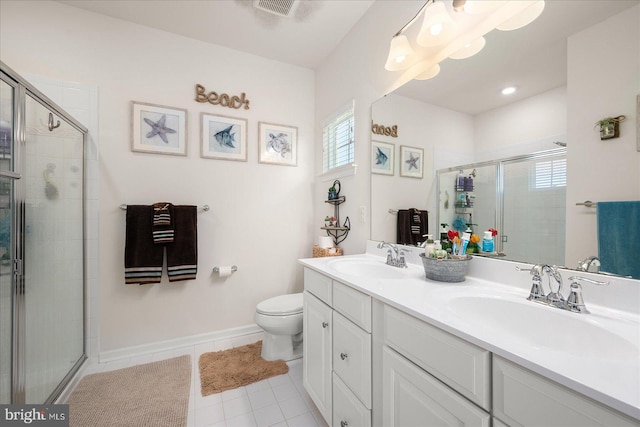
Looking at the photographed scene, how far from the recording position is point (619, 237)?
2.54ft

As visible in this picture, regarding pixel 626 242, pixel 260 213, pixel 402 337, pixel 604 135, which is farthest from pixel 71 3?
pixel 626 242

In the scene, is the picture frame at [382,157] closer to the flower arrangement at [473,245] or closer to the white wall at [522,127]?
the white wall at [522,127]

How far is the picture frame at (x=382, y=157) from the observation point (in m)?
1.66

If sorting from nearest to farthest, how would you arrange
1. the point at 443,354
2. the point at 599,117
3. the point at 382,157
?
the point at 443,354, the point at 599,117, the point at 382,157

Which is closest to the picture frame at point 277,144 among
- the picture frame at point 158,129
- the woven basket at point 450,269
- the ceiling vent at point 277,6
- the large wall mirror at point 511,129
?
the picture frame at point 158,129

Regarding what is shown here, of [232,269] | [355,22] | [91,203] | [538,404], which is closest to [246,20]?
[355,22]

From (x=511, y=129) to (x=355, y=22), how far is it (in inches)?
60.2

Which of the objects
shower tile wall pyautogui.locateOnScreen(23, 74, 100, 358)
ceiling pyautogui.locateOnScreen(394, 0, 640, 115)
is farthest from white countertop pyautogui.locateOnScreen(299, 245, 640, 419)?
shower tile wall pyautogui.locateOnScreen(23, 74, 100, 358)

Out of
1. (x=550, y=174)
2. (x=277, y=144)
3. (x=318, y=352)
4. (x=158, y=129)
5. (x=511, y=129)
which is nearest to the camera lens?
(x=550, y=174)

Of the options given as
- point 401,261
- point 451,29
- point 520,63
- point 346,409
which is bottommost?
point 346,409

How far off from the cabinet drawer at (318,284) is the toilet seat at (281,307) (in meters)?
0.41

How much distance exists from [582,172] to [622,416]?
754 mm

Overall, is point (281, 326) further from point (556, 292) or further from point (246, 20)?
point (246, 20)

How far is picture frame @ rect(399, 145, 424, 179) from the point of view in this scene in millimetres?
1459
